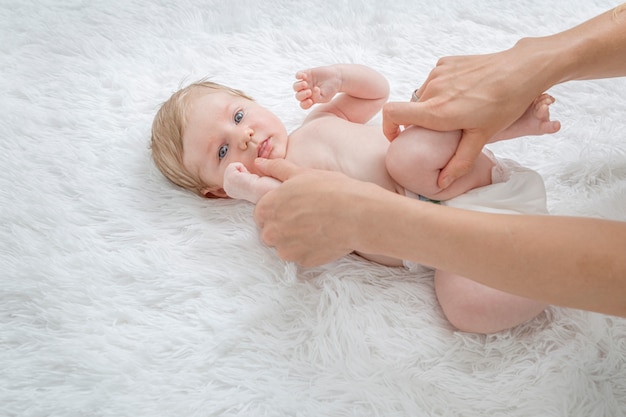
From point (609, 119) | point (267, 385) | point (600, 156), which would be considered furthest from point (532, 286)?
point (609, 119)

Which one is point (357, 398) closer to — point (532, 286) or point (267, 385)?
point (267, 385)

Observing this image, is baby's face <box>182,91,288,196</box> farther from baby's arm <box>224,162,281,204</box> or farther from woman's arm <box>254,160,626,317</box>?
woman's arm <box>254,160,626,317</box>

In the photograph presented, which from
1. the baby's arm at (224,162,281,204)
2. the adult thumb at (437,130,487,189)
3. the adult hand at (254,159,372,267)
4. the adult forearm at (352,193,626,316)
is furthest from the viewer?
the baby's arm at (224,162,281,204)

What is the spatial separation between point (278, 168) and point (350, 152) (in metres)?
0.18

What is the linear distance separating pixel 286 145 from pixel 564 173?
2.19ft

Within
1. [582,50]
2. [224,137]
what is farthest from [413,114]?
[224,137]

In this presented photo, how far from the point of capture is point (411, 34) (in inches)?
74.7

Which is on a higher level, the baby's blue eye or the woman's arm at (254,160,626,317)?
the woman's arm at (254,160,626,317)

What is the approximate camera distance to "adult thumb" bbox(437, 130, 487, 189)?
119 cm

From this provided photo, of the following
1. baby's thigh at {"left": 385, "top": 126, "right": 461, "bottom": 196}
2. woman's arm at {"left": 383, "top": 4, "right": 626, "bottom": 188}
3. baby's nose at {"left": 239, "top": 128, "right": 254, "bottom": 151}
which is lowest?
baby's nose at {"left": 239, "top": 128, "right": 254, "bottom": 151}

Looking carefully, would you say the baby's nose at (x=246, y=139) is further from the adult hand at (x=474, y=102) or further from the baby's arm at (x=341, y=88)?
the adult hand at (x=474, y=102)

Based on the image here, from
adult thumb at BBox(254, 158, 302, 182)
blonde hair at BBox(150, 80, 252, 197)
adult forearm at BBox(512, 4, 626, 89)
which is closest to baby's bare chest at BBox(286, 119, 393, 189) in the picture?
adult thumb at BBox(254, 158, 302, 182)

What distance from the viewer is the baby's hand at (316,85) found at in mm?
1486

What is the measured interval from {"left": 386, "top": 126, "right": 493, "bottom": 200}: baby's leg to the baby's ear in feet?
1.45
